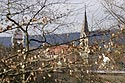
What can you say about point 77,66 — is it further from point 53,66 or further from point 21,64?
point 21,64

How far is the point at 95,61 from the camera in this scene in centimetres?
404

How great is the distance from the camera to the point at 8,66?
11.8ft

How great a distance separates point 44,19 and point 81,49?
810 mm

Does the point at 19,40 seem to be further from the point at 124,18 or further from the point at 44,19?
the point at 124,18

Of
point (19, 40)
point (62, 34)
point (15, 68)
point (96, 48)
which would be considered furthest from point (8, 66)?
point (62, 34)

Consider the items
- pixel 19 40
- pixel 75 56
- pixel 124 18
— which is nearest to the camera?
pixel 75 56

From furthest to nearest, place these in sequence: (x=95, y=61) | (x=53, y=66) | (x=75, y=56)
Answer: (x=95, y=61) < (x=75, y=56) < (x=53, y=66)

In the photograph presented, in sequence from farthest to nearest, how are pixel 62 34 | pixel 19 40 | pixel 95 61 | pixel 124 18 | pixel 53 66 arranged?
pixel 124 18 < pixel 62 34 < pixel 19 40 < pixel 95 61 < pixel 53 66

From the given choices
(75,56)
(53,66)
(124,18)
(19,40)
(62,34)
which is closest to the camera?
(53,66)

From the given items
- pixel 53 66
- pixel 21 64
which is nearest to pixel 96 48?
pixel 53 66

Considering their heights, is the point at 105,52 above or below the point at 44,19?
below

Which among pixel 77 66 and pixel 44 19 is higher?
pixel 44 19

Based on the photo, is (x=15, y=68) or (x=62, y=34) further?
(x=62, y=34)

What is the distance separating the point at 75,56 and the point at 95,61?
0.50m
